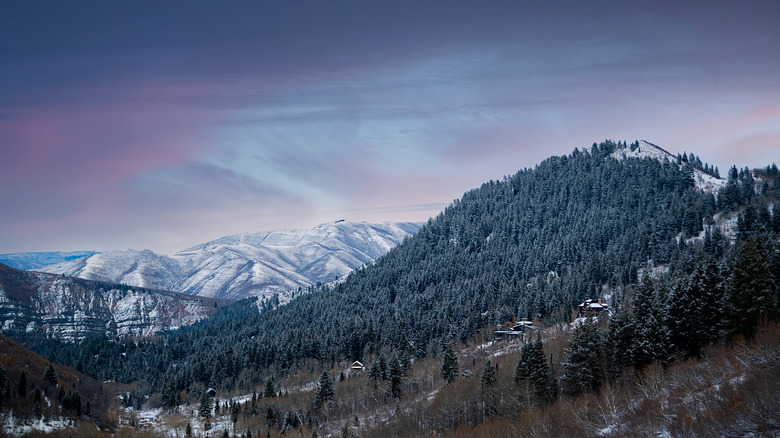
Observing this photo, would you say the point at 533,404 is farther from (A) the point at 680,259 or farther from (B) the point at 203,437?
(A) the point at 680,259

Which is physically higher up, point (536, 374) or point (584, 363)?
point (584, 363)

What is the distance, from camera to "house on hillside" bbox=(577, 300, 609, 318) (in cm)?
16475

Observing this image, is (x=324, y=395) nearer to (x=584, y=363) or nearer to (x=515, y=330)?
(x=515, y=330)

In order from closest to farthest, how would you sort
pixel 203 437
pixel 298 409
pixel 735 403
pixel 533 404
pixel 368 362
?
pixel 735 403
pixel 533 404
pixel 203 437
pixel 298 409
pixel 368 362

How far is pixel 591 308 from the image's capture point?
166m

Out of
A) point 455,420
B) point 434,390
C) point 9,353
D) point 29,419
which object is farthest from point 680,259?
point 9,353

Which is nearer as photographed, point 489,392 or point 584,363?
point 584,363

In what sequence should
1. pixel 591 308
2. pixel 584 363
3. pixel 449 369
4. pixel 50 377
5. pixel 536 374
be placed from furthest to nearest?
pixel 591 308, pixel 50 377, pixel 449 369, pixel 536 374, pixel 584 363

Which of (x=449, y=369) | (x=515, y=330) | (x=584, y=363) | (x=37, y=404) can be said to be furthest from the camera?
(x=515, y=330)

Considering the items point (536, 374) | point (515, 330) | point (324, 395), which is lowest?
point (324, 395)

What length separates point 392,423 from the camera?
107625 millimetres

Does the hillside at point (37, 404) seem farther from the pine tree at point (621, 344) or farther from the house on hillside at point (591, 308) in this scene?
the house on hillside at point (591, 308)

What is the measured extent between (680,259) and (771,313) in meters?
128

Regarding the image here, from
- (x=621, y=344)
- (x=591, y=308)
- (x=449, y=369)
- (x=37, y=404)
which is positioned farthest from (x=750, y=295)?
(x=37, y=404)
